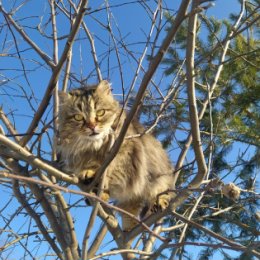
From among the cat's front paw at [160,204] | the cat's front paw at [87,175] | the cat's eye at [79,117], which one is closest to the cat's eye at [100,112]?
the cat's eye at [79,117]

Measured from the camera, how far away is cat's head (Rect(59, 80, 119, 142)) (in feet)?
9.34

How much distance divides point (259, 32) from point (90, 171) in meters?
4.95

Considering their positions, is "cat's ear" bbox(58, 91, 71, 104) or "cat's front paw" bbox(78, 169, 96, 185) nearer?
"cat's front paw" bbox(78, 169, 96, 185)

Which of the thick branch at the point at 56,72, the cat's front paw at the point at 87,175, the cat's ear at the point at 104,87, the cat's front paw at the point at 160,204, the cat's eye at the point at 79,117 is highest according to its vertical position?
the cat's ear at the point at 104,87

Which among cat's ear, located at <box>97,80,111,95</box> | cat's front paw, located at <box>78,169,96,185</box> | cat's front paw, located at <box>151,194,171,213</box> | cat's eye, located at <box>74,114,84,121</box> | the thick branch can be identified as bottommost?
cat's front paw, located at <box>151,194,171,213</box>

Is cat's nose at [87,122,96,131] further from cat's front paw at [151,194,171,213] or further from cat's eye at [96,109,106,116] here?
cat's front paw at [151,194,171,213]

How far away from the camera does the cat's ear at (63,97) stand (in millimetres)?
2977

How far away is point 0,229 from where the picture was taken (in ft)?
9.59

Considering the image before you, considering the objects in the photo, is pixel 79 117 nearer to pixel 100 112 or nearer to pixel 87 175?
pixel 100 112

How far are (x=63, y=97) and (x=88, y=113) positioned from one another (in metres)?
0.23

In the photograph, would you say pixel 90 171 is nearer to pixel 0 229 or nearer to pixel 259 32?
pixel 0 229

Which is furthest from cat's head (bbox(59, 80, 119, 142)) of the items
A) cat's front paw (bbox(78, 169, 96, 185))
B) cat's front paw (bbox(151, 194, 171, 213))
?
cat's front paw (bbox(151, 194, 171, 213))

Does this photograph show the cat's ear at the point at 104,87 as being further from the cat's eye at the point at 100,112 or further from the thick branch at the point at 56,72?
the thick branch at the point at 56,72

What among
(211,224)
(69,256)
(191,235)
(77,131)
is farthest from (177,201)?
(211,224)
